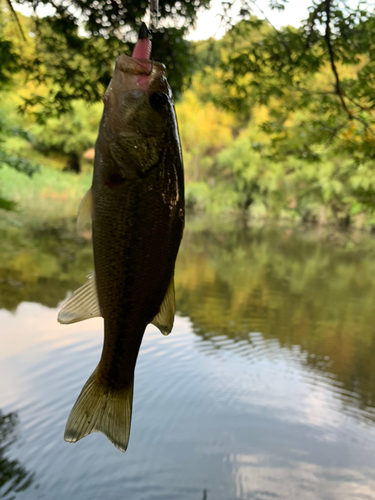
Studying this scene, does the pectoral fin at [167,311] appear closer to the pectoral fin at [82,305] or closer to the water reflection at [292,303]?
the pectoral fin at [82,305]

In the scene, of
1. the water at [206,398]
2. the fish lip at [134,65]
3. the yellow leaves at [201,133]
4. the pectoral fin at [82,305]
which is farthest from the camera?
the yellow leaves at [201,133]

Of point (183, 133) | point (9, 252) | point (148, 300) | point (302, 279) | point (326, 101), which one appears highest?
point (183, 133)

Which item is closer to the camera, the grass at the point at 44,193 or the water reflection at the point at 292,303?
the water reflection at the point at 292,303

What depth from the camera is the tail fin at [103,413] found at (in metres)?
1.24

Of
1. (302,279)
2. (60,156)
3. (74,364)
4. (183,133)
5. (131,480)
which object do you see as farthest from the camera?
(60,156)

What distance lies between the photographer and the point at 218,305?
9.16 m

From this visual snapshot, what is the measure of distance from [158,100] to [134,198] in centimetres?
27

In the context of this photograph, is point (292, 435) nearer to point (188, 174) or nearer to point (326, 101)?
point (326, 101)

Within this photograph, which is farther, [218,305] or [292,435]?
[218,305]

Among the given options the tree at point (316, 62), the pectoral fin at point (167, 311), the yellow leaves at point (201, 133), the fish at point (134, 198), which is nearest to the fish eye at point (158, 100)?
the fish at point (134, 198)

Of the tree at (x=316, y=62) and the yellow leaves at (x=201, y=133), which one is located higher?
the yellow leaves at (x=201, y=133)

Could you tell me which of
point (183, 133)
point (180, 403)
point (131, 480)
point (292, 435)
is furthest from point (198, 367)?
point (183, 133)

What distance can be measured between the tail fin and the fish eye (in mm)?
809

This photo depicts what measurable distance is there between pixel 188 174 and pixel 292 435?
91.5 feet
